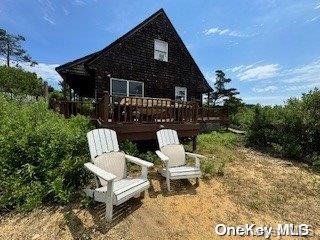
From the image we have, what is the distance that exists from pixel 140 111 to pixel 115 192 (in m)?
4.03

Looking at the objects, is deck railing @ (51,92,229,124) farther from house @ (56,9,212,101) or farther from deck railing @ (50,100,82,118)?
house @ (56,9,212,101)

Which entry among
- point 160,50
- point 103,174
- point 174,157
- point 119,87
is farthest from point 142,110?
point 160,50

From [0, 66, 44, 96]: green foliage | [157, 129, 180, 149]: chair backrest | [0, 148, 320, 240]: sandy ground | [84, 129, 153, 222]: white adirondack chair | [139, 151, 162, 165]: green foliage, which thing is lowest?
[0, 148, 320, 240]: sandy ground

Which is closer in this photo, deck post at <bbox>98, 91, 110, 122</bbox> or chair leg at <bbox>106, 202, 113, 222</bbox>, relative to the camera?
chair leg at <bbox>106, 202, 113, 222</bbox>

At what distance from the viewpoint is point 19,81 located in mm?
29578

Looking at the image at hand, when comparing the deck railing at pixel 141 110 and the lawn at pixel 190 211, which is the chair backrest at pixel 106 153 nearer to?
the lawn at pixel 190 211

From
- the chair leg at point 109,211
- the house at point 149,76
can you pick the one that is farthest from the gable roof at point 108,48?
the chair leg at point 109,211

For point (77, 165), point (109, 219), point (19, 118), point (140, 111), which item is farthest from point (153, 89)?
point (109, 219)

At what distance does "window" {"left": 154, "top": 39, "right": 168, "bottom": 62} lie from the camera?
53.1ft

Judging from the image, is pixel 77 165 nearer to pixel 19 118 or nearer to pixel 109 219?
pixel 109 219

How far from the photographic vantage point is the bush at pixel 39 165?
5258mm

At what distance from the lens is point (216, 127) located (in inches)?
727

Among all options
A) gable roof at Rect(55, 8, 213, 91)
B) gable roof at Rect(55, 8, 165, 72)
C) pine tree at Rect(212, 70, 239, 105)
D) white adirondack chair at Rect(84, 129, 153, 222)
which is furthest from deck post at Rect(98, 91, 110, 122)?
pine tree at Rect(212, 70, 239, 105)
